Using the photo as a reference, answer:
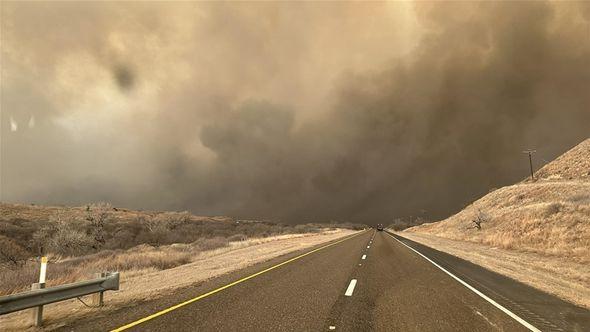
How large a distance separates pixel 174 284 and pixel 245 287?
2570 mm

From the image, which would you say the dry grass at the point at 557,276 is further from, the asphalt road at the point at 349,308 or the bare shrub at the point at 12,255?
the bare shrub at the point at 12,255

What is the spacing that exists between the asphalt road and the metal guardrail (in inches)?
33.4

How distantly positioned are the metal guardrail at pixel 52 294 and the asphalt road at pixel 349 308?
85 centimetres

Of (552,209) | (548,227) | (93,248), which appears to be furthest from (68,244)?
(552,209)

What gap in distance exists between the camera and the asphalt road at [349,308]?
21.6ft

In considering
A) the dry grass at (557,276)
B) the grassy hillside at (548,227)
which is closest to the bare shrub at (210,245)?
the dry grass at (557,276)

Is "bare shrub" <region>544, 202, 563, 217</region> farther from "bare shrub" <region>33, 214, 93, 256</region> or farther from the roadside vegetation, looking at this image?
"bare shrub" <region>33, 214, 93, 256</region>

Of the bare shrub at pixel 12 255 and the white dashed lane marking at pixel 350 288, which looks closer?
the white dashed lane marking at pixel 350 288

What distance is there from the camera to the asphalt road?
6.57 metres

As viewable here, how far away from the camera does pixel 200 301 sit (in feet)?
28.1

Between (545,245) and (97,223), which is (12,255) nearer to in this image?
(97,223)

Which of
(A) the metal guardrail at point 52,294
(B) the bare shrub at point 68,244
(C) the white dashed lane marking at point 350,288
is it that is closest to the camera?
(A) the metal guardrail at point 52,294

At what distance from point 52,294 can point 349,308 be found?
593 cm

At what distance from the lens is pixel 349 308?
7.74 meters
